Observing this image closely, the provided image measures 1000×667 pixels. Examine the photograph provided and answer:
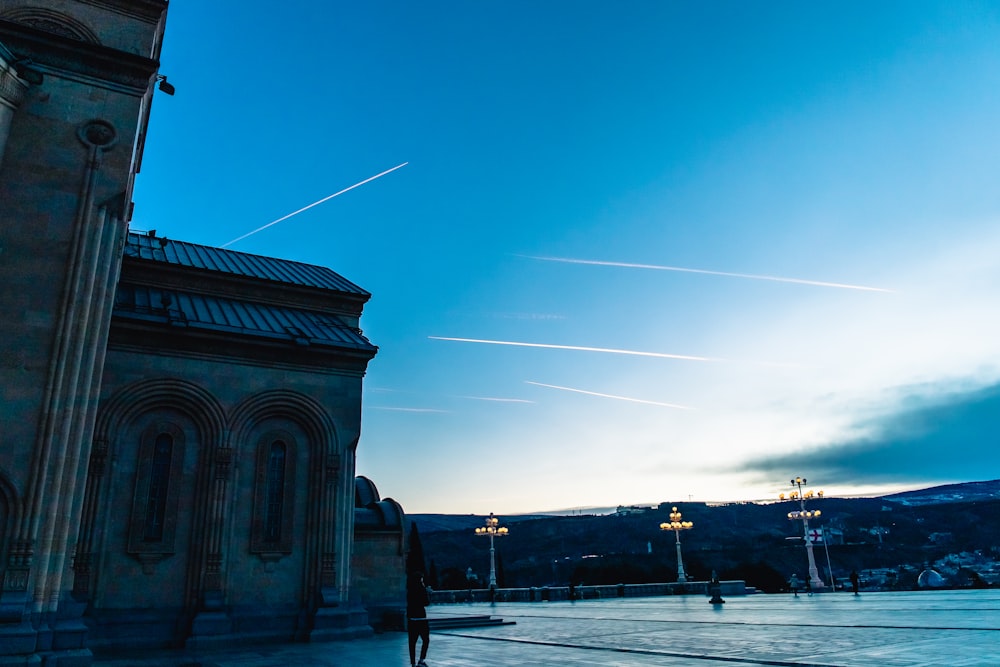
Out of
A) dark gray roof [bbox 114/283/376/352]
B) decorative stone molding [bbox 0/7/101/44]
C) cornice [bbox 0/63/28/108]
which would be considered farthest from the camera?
dark gray roof [bbox 114/283/376/352]

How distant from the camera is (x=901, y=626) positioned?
1620 centimetres

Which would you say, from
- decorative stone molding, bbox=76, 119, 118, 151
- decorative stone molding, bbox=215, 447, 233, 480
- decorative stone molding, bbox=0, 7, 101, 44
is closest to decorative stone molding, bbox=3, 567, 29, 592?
decorative stone molding, bbox=215, 447, 233, 480

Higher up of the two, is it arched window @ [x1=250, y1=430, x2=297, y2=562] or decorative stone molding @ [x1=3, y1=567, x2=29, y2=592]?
arched window @ [x1=250, y1=430, x2=297, y2=562]

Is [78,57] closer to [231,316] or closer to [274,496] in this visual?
[231,316]

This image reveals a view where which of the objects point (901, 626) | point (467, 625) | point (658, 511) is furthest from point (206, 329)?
point (658, 511)

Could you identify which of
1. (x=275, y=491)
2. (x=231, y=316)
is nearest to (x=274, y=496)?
(x=275, y=491)

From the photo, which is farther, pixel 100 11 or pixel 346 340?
pixel 346 340

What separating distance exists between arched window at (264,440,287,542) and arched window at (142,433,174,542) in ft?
8.96

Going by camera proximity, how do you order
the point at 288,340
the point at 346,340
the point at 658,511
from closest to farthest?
1. the point at 288,340
2. the point at 346,340
3. the point at 658,511

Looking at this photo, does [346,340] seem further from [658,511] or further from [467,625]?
[658,511]

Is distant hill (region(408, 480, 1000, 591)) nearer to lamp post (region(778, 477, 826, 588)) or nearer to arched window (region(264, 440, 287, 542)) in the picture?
lamp post (region(778, 477, 826, 588))

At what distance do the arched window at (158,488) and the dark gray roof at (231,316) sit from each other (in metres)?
3.50

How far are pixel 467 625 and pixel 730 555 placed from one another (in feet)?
388

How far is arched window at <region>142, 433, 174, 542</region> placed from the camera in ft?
58.3
